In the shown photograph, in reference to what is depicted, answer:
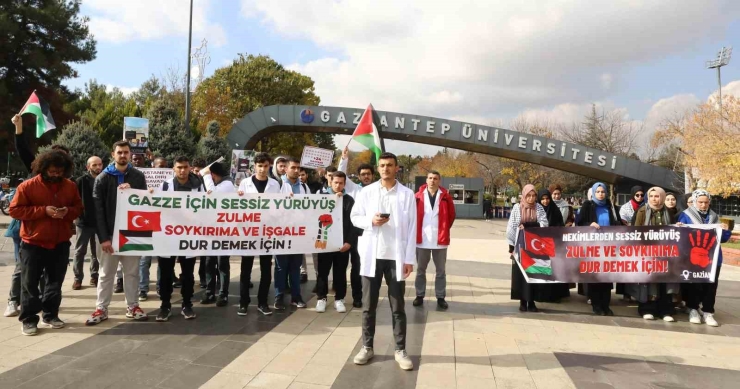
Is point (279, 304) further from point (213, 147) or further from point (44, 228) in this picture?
point (213, 147)

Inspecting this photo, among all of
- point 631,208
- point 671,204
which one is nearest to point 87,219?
point 631,208

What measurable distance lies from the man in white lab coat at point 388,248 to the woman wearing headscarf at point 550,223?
121 inches

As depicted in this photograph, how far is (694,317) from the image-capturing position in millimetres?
5707

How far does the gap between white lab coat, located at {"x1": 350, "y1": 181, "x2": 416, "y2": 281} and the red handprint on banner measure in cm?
421

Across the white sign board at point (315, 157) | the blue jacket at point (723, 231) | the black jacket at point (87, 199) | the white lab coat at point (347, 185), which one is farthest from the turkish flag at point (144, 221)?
the blue jacket at point (723, 231)

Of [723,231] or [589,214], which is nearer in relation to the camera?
[723,231]

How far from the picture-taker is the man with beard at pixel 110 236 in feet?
15.7

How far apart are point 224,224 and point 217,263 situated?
1.06 meters

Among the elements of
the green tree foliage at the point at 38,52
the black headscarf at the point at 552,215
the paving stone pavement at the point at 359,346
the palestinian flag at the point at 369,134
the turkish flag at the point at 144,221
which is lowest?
the paving stone pavement at the point at 359,346

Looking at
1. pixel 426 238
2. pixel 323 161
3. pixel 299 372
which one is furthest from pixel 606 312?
pixel 323 161

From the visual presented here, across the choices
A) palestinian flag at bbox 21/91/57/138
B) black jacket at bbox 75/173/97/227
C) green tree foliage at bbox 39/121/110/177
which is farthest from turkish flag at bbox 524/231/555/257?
green tree foliage at bbox 39/121/110/177

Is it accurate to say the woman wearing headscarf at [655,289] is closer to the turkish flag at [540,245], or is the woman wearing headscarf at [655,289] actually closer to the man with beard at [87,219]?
the turkish flag at [540,245]

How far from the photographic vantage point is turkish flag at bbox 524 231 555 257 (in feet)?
19.4

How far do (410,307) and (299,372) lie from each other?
2.50 metres
